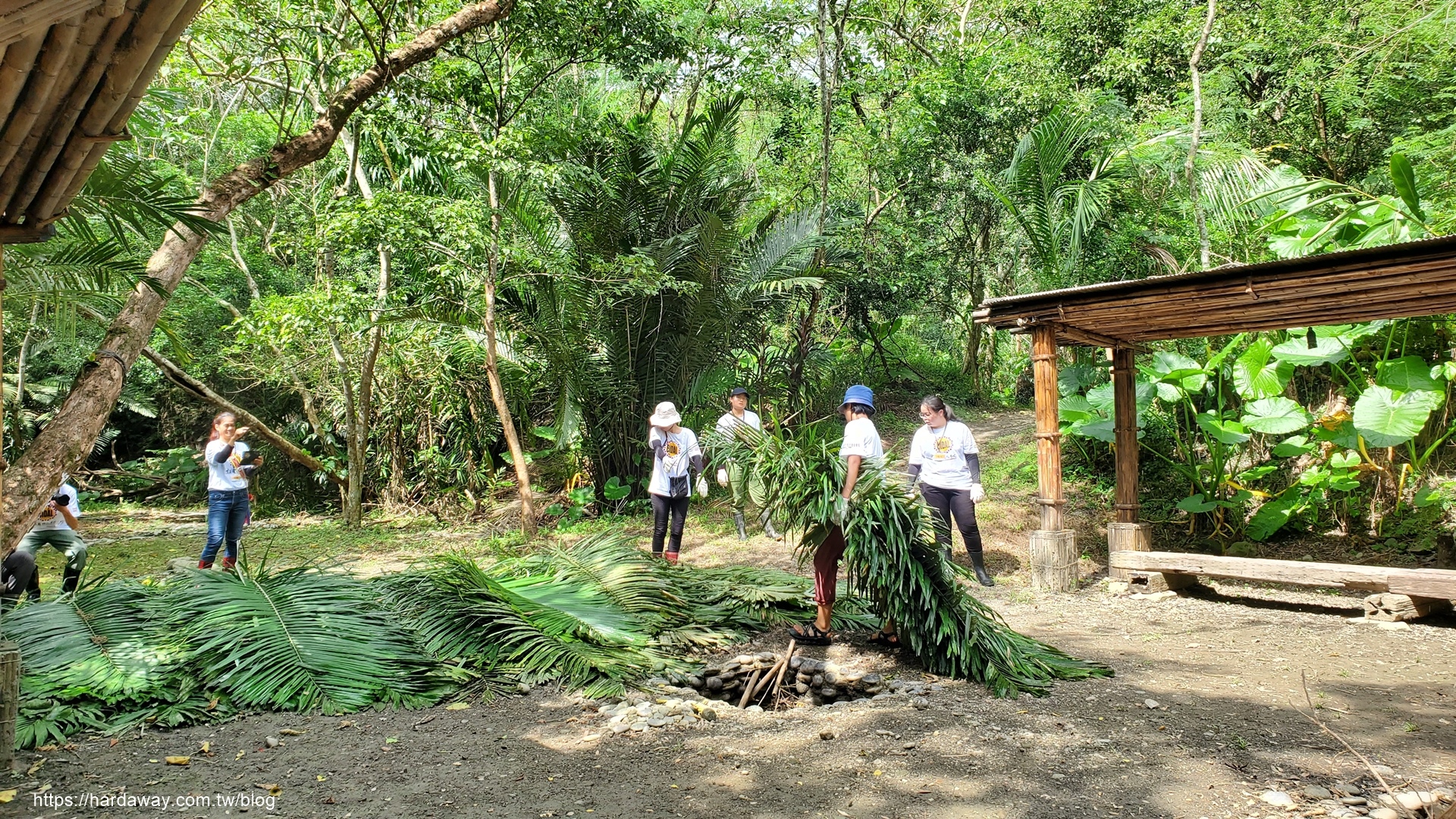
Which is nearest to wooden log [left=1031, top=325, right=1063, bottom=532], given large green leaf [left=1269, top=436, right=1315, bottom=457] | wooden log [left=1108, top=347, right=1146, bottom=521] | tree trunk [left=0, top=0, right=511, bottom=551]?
wooden log [left=1108, top=347, right=1146, bottom=521]

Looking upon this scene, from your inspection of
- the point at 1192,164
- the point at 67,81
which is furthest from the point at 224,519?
the point at 1192,164

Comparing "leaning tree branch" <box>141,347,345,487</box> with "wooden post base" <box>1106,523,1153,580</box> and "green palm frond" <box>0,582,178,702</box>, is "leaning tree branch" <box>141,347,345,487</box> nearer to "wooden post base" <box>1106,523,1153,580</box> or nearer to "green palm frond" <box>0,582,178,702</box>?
"green palm frond" <box>0,582,178,702</box>

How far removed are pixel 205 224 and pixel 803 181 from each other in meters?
9.45

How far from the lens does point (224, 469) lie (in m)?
7.06

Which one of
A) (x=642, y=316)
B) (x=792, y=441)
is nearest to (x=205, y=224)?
(x=792, y=441)

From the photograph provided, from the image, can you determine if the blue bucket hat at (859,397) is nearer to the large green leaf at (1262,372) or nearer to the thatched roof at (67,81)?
the thatched roof at (67,81)

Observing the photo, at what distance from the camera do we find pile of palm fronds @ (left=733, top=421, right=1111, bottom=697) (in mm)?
5074

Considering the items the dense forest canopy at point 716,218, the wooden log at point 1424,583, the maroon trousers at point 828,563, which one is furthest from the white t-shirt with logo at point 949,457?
the wooden log at point 1424,583

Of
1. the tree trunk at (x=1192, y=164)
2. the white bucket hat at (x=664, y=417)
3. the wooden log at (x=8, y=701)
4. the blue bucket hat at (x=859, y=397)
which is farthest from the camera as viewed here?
the tree trunk at (x=1192, y=164)

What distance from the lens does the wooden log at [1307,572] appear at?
6406mm

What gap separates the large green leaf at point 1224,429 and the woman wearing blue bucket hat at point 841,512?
4.74 meters

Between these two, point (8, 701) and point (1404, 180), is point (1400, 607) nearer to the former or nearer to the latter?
point (1404, 180)

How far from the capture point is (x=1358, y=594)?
7805 millimetres

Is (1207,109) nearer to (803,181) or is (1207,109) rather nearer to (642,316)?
(803,181)
